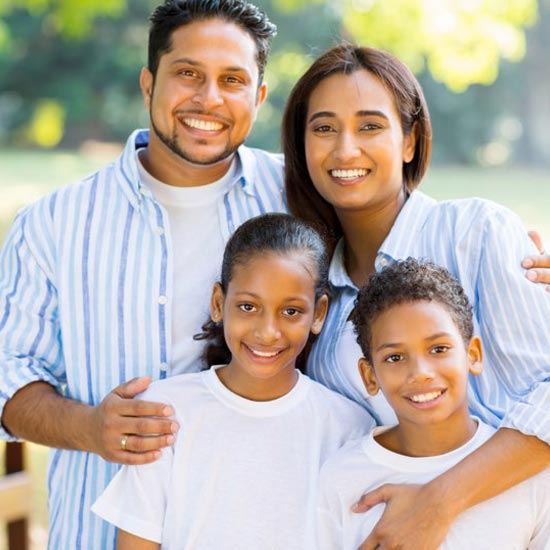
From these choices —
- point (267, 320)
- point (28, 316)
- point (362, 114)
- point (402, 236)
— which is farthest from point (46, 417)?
point (362, 114)

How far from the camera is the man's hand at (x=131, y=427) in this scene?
2.19 metres

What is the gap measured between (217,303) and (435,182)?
1931 centimetres

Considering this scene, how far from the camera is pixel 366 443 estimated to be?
2.19 m

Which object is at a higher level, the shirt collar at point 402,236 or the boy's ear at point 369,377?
the shirt collar at point 402,236

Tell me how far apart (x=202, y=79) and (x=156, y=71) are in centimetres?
18

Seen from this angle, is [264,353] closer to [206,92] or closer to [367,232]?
[367,232]

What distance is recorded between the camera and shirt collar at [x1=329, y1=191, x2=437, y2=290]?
95.6 inches

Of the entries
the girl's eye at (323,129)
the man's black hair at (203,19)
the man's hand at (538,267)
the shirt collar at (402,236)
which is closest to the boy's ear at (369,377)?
the shirt collar at (402,236)

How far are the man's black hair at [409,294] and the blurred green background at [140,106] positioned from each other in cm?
1090

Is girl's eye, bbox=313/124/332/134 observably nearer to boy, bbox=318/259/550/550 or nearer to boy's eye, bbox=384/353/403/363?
boy, bbox=318/259/550/550

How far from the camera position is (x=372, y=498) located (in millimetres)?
2107

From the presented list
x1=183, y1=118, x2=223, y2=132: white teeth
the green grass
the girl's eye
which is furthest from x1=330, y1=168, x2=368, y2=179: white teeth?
the green grass

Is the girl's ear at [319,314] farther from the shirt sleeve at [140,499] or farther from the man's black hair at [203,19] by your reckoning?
the man's black hair at [203,19]

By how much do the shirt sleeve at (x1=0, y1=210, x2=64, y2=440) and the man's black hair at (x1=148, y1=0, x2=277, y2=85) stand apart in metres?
0.64
